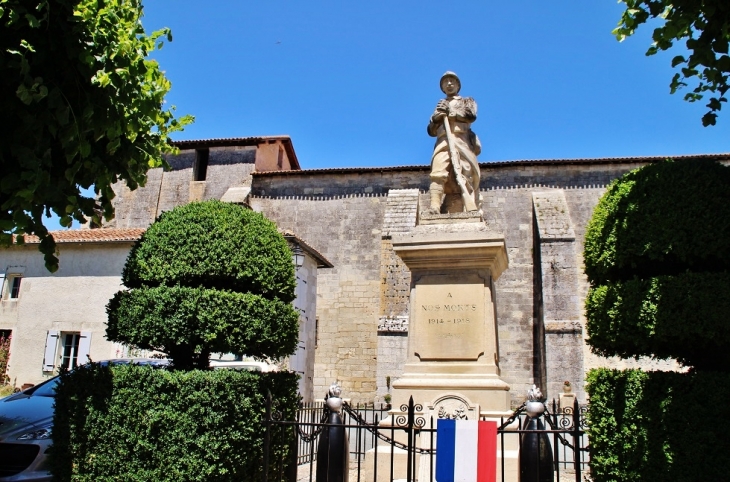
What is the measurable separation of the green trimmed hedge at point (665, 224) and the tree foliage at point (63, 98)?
425 centimetres

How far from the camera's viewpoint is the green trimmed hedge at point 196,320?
556 cm

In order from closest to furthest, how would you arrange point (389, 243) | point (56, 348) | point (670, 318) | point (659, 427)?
point (659, 427), point (670, 318), point (56, 348), point (389, 243)

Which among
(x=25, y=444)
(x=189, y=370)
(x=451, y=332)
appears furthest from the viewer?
Result: (x=25, y=444)

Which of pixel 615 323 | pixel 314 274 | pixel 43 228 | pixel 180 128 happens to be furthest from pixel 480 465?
pixel 314 274

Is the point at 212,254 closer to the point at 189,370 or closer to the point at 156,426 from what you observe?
the point at 189,370

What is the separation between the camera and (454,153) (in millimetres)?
6938

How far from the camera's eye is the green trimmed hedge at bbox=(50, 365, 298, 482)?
513 centimetres

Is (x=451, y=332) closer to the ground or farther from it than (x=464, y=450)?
farther from it

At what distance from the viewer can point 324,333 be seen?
71.4 feet

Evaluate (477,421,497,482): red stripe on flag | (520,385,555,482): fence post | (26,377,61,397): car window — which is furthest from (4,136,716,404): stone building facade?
(477,421,497,482): red stripe on flag

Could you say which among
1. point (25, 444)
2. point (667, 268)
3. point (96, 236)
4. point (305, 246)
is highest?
point (96, 236)

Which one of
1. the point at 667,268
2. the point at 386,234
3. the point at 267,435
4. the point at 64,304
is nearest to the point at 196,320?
the point at 267,435

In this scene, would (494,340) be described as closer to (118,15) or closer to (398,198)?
(118,15)

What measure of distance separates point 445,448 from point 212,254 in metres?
2.89
